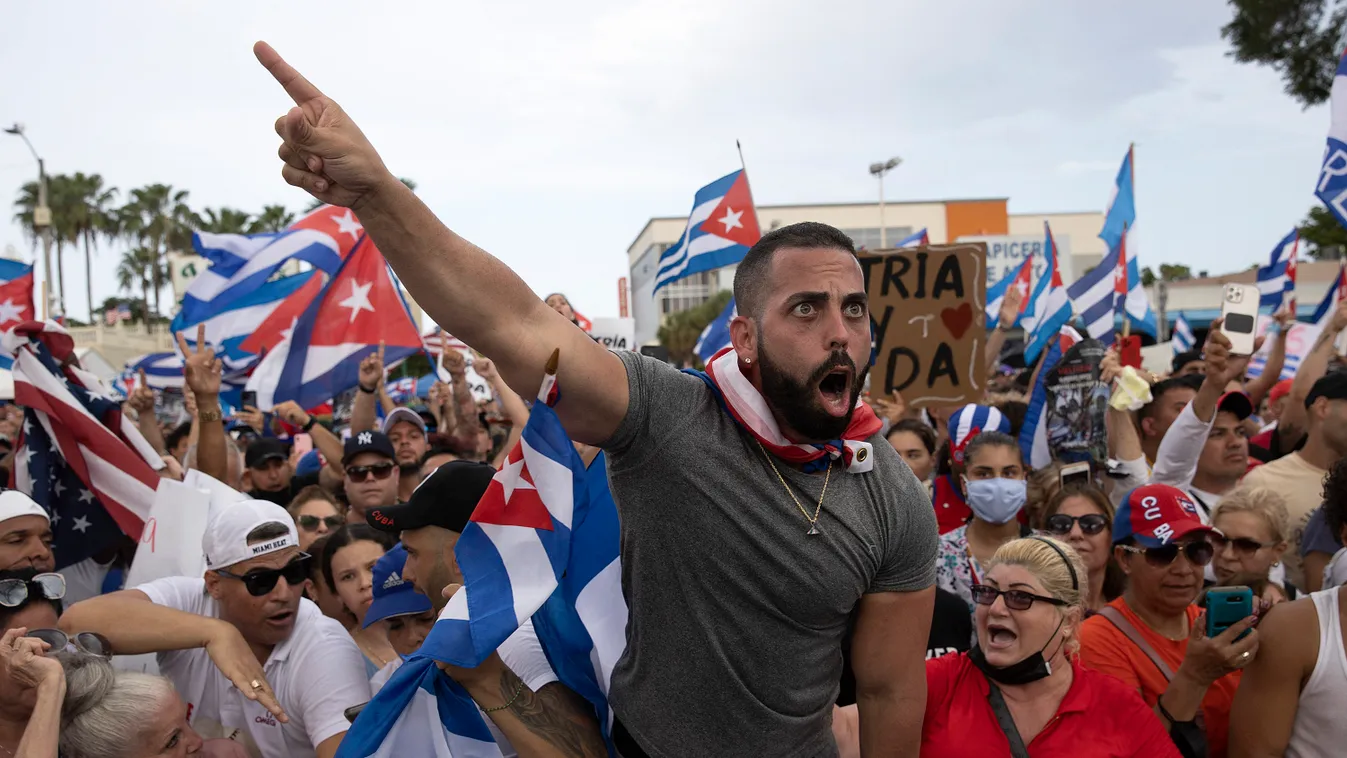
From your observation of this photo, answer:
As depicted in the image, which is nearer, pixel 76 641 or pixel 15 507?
pixel 76 641

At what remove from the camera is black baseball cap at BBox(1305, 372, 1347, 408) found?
17.8ft

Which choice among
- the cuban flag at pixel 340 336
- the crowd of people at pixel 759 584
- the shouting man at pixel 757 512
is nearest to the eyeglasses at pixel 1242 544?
the crowd of people at pixel 759 584

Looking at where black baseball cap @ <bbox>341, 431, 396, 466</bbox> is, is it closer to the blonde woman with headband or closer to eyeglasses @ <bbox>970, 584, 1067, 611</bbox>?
the blonde woman with headband

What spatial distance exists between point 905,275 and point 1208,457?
2.00 m

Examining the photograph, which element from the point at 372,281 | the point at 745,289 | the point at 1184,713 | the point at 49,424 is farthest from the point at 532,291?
the point at 372,281

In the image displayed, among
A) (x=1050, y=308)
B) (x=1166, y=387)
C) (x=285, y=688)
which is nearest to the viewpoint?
(x=285, y=688)

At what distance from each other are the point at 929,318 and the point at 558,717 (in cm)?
451

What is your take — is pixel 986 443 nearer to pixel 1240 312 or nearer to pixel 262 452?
pixel 1240 312

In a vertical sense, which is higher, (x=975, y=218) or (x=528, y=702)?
(x=975, y=218)

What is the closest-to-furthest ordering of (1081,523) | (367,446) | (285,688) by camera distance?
1. (285,688)
2. (1081,523)
3. (367,446)

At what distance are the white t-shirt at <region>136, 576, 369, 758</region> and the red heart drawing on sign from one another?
4.10m

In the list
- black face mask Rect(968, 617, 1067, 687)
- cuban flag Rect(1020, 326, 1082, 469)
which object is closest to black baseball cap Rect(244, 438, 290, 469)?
cuban flag Rect(1020, 326, 1082, 469)

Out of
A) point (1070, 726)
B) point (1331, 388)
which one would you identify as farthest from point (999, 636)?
point (1331, 388)

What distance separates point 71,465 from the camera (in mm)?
5531
